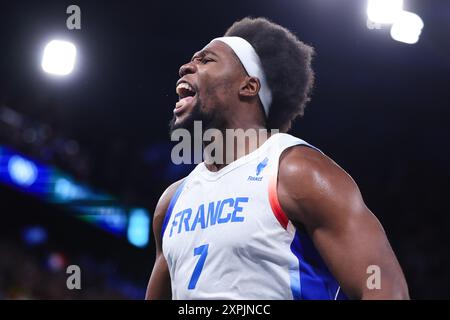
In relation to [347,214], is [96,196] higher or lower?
higher

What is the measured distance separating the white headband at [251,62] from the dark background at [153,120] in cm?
212

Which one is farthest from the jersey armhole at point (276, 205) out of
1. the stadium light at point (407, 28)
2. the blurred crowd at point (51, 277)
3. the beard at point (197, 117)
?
the blurred crowd at point (51, 277)

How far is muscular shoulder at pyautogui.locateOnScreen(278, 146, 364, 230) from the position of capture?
5.96 feet

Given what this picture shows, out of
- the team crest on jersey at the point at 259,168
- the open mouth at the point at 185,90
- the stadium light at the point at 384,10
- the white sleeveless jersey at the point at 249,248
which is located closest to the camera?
the white sleeveless jersey at the point at 249,248

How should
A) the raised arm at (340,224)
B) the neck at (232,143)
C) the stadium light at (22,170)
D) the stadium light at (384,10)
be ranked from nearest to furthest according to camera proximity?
1. the raised arm at (340,224)
2. the neck at (232,143)
3. the stadium light at (384,10)
4. the stadium light at (22,170)

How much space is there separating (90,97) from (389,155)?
8.65 feet

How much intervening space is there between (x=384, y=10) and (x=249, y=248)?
2.55m

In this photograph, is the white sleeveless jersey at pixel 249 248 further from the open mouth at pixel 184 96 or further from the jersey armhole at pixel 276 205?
the open mouth at pixel 184 96

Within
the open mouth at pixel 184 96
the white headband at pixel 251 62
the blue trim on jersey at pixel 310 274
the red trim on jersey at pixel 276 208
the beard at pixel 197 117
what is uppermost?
the white headband at pixel 251 62

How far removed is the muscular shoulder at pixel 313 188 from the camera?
182 cm

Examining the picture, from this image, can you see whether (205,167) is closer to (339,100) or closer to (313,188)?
(313,188)
